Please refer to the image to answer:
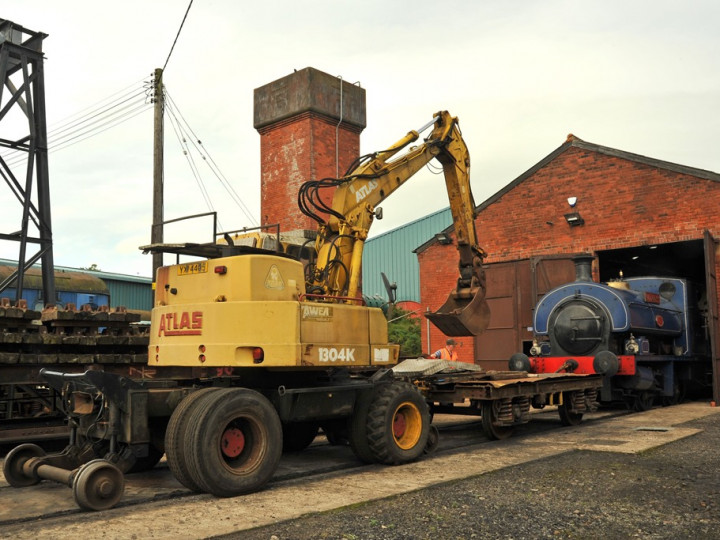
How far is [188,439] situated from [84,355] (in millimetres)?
4199

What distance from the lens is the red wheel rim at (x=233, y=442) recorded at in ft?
21.1

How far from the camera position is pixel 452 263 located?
19.4 meters

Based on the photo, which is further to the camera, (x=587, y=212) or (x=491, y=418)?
(x=587, y=212)

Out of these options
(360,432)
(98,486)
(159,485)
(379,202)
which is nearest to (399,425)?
(360,432)

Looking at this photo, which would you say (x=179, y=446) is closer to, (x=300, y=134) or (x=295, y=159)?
(x=295, y=159)

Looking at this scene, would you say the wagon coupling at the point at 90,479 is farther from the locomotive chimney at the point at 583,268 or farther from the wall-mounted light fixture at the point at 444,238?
the wall-mounted light fixture at the point at 444,238

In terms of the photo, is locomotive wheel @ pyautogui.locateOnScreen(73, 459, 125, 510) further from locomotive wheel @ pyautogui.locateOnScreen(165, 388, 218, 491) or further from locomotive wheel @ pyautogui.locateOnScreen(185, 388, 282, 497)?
locomotive wheel @ pyautogui.locateOnScreen(185, 388, 282, 497)

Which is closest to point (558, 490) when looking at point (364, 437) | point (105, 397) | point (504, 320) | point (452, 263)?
point (364, 437)

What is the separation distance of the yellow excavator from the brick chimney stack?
8.06 meters

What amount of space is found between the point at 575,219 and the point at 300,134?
706cm

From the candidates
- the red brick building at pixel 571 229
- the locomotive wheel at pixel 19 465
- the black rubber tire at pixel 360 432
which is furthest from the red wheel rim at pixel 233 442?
the red brick building at pixel 571 229

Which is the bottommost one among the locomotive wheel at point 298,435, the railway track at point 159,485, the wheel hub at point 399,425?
the railway track at point 159,485

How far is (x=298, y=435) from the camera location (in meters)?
8.96

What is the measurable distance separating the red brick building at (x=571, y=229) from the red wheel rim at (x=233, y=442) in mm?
11952
